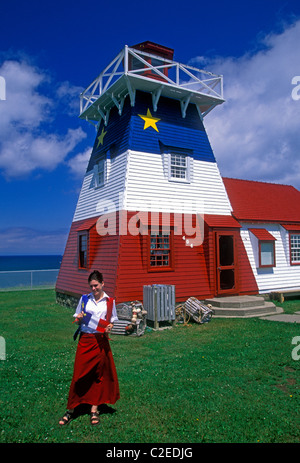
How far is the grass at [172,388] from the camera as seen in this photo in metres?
4.54

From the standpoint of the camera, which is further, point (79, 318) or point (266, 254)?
point (266, 254)

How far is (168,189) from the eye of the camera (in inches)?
554

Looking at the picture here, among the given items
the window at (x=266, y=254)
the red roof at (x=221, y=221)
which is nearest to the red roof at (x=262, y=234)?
the window at (x=266, y=254)

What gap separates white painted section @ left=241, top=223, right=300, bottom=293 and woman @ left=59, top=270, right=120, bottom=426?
12333mm

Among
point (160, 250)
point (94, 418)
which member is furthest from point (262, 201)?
point (94, 418)

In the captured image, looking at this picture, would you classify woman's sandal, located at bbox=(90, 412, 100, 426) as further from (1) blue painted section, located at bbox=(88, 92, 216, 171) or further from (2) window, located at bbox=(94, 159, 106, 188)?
(2) window, located at bbox=(94, 159, 106, 188)

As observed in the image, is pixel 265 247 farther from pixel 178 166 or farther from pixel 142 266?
pixel 142 266

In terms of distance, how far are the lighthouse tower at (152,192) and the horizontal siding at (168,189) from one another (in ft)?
0.14

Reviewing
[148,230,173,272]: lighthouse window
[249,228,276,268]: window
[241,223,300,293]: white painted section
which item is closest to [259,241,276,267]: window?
[249,228,276,268]: window

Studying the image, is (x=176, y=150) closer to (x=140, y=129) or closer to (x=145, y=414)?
(x=140, y=129)

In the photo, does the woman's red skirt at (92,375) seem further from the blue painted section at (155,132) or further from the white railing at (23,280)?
the white railing at (23,280)

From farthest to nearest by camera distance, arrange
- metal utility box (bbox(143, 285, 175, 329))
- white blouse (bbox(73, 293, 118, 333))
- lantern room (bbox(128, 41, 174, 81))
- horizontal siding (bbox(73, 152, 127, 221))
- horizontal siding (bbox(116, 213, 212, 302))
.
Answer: lantern room (bbox(128, 41, 174, 81)), horizontal siding (bbox(73, 152, 127, 221)), horizontal siding (bbox(116, 213, 212, 302)), metal utility box (bbox(143, 285, 175, 329)), white blouse (bbox(73, 293, 118, 333))

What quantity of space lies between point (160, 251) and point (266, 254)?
657 cm

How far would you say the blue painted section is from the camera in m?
13.8
